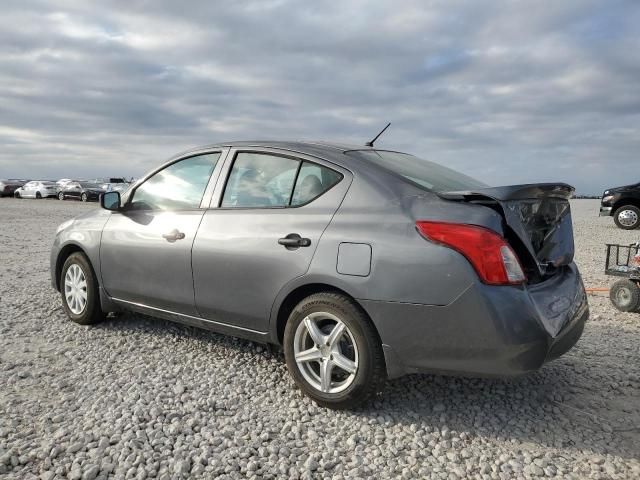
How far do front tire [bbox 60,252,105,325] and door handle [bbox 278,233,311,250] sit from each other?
7.49 feet

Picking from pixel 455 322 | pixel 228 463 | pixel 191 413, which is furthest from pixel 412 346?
pixel 191 413

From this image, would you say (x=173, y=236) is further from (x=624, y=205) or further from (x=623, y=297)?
(x=624, y=205)

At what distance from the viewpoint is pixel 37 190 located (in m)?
40.0

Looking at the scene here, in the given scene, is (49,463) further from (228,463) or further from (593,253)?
(593,253)

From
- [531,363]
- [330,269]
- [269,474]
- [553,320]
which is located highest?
[330,269]

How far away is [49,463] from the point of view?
8.43 feet

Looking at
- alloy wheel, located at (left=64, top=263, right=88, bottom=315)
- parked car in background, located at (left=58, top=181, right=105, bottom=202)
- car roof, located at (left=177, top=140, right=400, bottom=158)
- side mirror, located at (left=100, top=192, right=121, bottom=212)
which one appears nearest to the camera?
car roof, located at (left=177, top=140, right=400, bottom=158)

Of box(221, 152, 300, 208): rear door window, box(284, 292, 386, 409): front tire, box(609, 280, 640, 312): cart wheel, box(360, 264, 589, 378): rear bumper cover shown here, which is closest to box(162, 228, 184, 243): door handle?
box(221, 152, 300, 208): rear door window

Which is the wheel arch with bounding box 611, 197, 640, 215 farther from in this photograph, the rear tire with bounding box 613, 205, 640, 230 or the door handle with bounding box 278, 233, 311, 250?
the door handle with bounding box 278, 233, 311, 250

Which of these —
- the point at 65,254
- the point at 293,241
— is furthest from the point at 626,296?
the point at 65,254

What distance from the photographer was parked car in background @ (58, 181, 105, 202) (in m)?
35.4

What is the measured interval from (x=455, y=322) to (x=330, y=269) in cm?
76

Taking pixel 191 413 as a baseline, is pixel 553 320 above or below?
above

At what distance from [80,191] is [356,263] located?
36.9m
